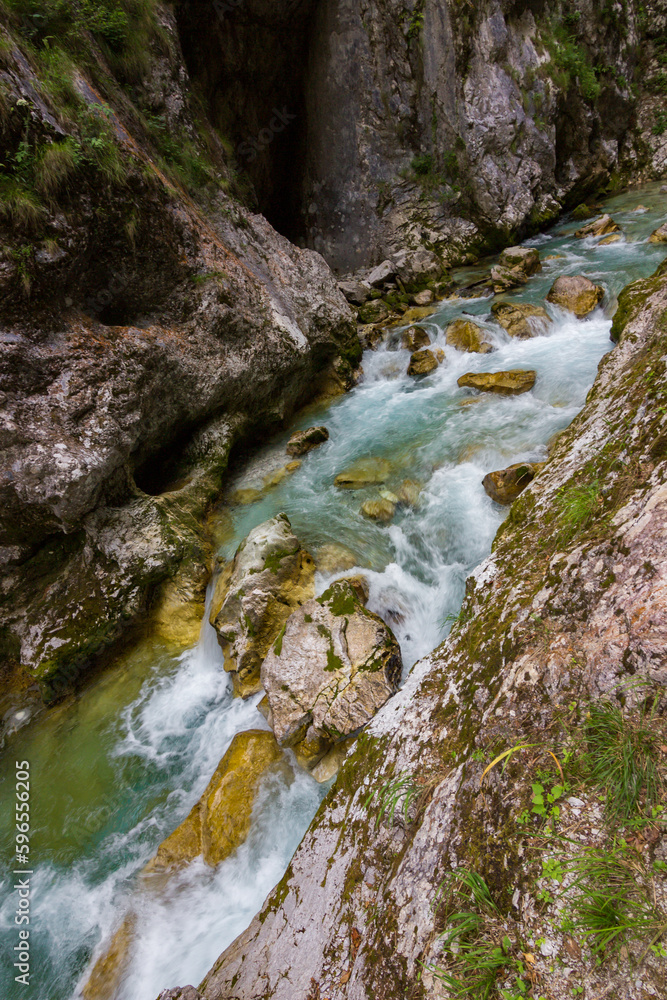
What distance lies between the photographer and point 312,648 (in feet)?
14.3

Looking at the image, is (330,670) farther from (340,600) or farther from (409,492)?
(409,492)

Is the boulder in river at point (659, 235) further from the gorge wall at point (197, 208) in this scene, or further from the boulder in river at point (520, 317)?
the gorge wall at point (197, 208)

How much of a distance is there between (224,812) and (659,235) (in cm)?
1342

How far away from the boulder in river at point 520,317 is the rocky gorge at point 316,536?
0.45 feet

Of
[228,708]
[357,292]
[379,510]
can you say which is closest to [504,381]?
[379,510]

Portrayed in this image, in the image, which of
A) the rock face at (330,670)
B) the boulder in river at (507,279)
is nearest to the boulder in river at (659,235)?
the boulder in river at (507,279)

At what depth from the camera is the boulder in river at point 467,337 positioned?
907cm

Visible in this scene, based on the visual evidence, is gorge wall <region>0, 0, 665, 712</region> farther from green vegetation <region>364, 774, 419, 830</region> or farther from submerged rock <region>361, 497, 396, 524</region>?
green vegetation <region>364, 774, 419, 830</region>

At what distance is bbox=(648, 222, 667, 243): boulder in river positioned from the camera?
991cm

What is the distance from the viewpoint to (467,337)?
30.5 ft

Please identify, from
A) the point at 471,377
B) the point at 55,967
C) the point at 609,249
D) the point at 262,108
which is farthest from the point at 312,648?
the point at 262,108

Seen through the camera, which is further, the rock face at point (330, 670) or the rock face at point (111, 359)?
the rock face at point (111, 359)

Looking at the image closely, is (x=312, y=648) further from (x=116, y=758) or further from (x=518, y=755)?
(x=518, y=755)

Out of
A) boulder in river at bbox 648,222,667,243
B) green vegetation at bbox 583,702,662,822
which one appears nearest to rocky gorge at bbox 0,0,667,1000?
green vegetation at bbox 583,702,662,822
